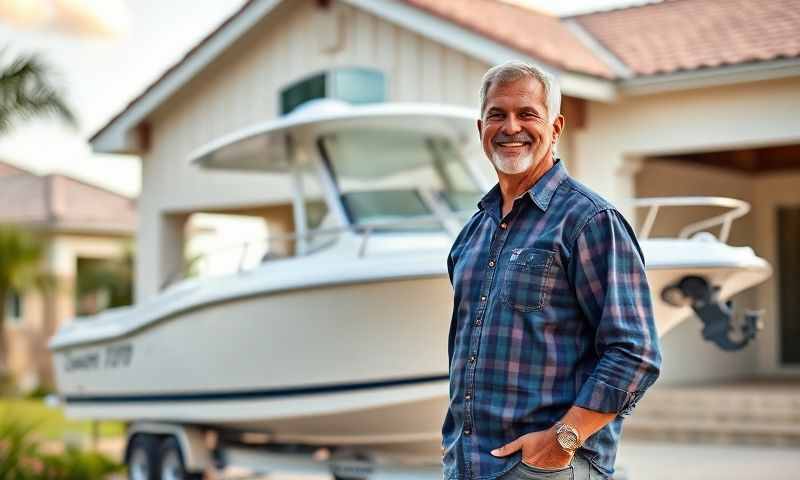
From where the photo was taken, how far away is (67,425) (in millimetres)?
20469

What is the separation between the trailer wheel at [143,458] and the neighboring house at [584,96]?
56.6 inches

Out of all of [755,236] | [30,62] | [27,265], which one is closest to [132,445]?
[30,62]

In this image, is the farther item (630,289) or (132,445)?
(132,445)

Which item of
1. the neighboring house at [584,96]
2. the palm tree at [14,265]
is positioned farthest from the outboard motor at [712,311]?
the palm tree at [14,265]

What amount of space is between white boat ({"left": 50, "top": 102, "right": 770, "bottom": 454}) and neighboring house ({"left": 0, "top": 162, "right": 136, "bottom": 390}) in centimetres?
1869

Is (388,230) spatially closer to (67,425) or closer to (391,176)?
(391,176)

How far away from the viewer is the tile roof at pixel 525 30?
11.9m

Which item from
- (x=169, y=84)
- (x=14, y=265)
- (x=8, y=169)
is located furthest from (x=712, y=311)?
(x=8, y=169)

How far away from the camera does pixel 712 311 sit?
760cm

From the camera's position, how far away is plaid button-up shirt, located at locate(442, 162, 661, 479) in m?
3.19

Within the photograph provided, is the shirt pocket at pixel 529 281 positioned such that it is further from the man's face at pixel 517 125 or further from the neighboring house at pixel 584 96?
the neighboring house at pixel 584 96

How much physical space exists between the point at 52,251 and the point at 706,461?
2065 cm

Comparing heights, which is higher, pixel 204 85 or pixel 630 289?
pixel 204 85

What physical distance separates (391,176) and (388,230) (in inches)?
21.0
